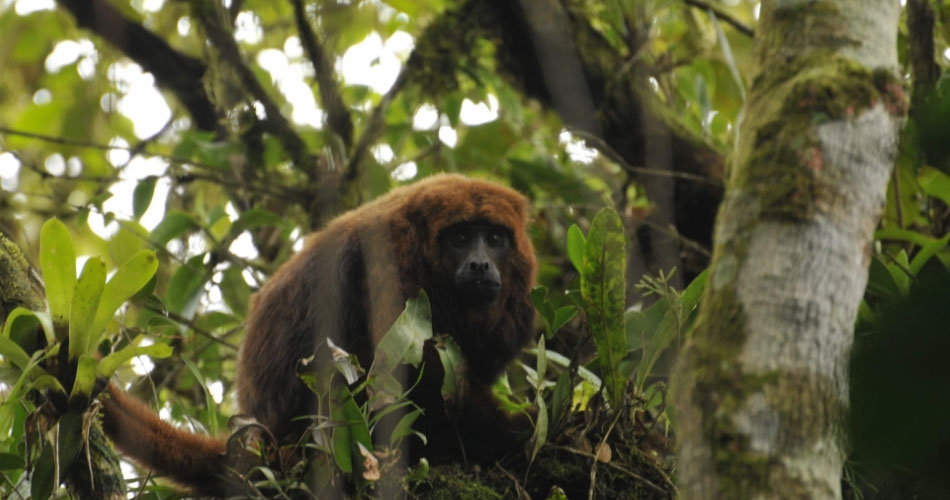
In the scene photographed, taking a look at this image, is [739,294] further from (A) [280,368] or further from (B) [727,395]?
(A) [280,368]

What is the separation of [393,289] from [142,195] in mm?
1719

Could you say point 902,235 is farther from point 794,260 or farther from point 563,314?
point 794,260

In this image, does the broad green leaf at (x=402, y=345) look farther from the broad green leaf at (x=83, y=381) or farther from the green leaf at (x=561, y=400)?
the broad green leaf at (x=83, y=381)

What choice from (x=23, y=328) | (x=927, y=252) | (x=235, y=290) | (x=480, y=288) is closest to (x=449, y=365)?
(x=480, y=288)

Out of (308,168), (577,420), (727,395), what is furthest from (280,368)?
(727,395)

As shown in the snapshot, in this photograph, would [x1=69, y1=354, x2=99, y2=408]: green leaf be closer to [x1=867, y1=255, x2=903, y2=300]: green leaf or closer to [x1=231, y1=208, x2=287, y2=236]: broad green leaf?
[x1=231, y1=208, x2=287, y2=236]: broad green leaf

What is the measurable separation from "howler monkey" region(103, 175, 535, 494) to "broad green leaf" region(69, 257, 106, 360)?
0.68 m

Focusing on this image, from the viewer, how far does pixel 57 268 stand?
265 centimetres

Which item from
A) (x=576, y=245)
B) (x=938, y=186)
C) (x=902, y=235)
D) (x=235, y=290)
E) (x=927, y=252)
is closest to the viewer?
(x=576, y=245)

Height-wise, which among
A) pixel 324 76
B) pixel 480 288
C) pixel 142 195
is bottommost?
pixel 480 288

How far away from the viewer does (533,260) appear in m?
4.32

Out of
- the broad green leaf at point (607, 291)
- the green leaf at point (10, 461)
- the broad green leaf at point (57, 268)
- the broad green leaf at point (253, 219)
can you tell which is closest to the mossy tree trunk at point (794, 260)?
the broad green leaf at point (607, 291)

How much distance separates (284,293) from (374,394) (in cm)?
106

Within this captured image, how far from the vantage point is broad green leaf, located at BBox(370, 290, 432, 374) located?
2857mm
